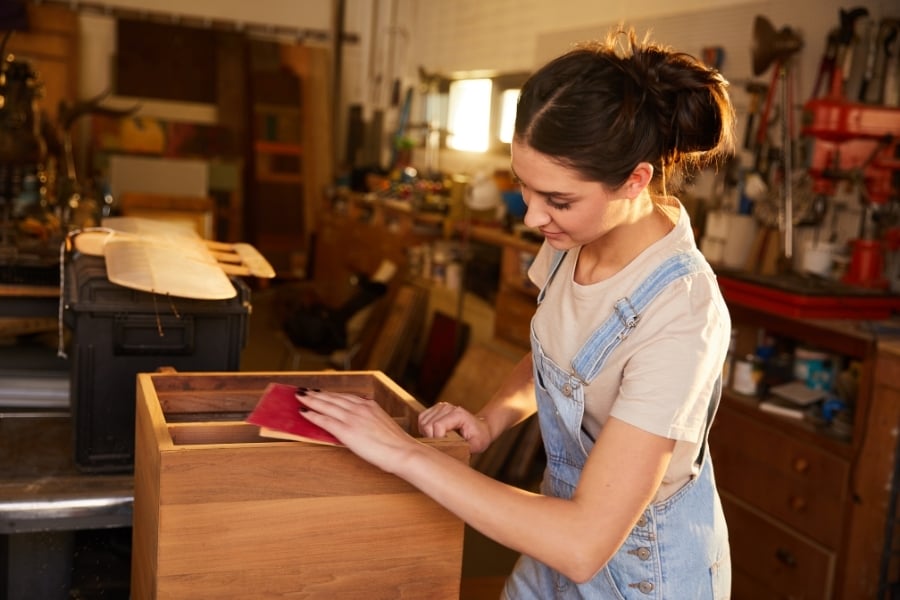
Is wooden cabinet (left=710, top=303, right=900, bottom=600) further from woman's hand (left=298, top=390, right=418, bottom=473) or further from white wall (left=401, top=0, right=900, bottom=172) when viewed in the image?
woman's hand (left=298, top=390, right=418, bottom=473)

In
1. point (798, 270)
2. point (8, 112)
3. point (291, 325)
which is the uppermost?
point (8, 112)

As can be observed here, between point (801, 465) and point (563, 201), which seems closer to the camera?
point (563, 201)

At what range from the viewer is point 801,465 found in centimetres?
320

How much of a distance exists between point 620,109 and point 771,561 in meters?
2.44

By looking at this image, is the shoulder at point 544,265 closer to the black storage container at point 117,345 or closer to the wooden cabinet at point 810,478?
the black storage container at point 117,345

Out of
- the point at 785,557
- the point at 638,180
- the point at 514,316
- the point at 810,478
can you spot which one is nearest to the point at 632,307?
the point at 638,180

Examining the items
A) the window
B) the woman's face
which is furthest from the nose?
the window

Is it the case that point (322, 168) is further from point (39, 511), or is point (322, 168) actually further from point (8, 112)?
point (39, 511)

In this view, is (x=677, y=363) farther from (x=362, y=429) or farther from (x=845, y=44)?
(x=845, y=44)

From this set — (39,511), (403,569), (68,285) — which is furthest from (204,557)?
(68,285)

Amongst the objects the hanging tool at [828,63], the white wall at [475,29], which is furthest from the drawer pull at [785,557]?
the white wall at [475,29]

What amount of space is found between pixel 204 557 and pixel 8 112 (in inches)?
82.1

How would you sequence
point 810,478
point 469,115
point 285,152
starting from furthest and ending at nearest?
point 285,152 → point 469,115 → point 810,478

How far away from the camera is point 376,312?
628 centimetres
